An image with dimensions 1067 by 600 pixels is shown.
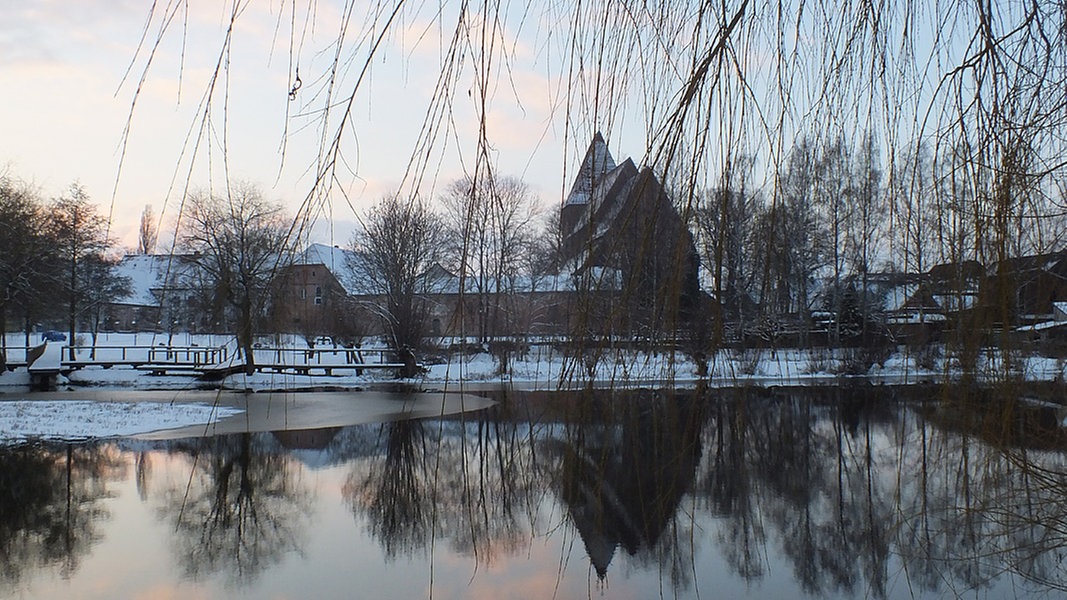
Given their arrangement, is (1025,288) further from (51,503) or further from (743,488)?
(51,503)

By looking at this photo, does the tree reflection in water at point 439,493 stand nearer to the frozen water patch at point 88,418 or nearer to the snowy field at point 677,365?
the snowy field at point 677,365

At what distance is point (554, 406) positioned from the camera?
1.76 m

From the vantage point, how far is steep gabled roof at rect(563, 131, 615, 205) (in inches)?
61.1

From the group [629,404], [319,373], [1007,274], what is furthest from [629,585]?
[319,373]

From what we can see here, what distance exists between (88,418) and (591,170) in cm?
1842

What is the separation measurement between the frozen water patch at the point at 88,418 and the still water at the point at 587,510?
1974 millimetres

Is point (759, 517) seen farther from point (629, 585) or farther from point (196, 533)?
point (196, 533)

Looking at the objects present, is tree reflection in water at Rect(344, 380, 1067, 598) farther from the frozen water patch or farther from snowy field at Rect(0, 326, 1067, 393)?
the frozen water patch

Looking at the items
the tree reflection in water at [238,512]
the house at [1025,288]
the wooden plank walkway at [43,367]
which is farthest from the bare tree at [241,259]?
the wooden plank walkway at [43,367]

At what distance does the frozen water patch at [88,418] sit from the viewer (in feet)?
50.5

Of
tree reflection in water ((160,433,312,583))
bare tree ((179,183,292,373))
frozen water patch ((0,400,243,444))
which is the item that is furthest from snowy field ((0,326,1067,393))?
frozen water patch ((0,400,243,444))

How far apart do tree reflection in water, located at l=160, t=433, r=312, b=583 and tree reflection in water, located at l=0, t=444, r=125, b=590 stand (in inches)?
34.3

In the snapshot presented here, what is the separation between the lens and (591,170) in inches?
61.7

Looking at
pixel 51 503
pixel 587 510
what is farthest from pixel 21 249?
pixel 587 510
